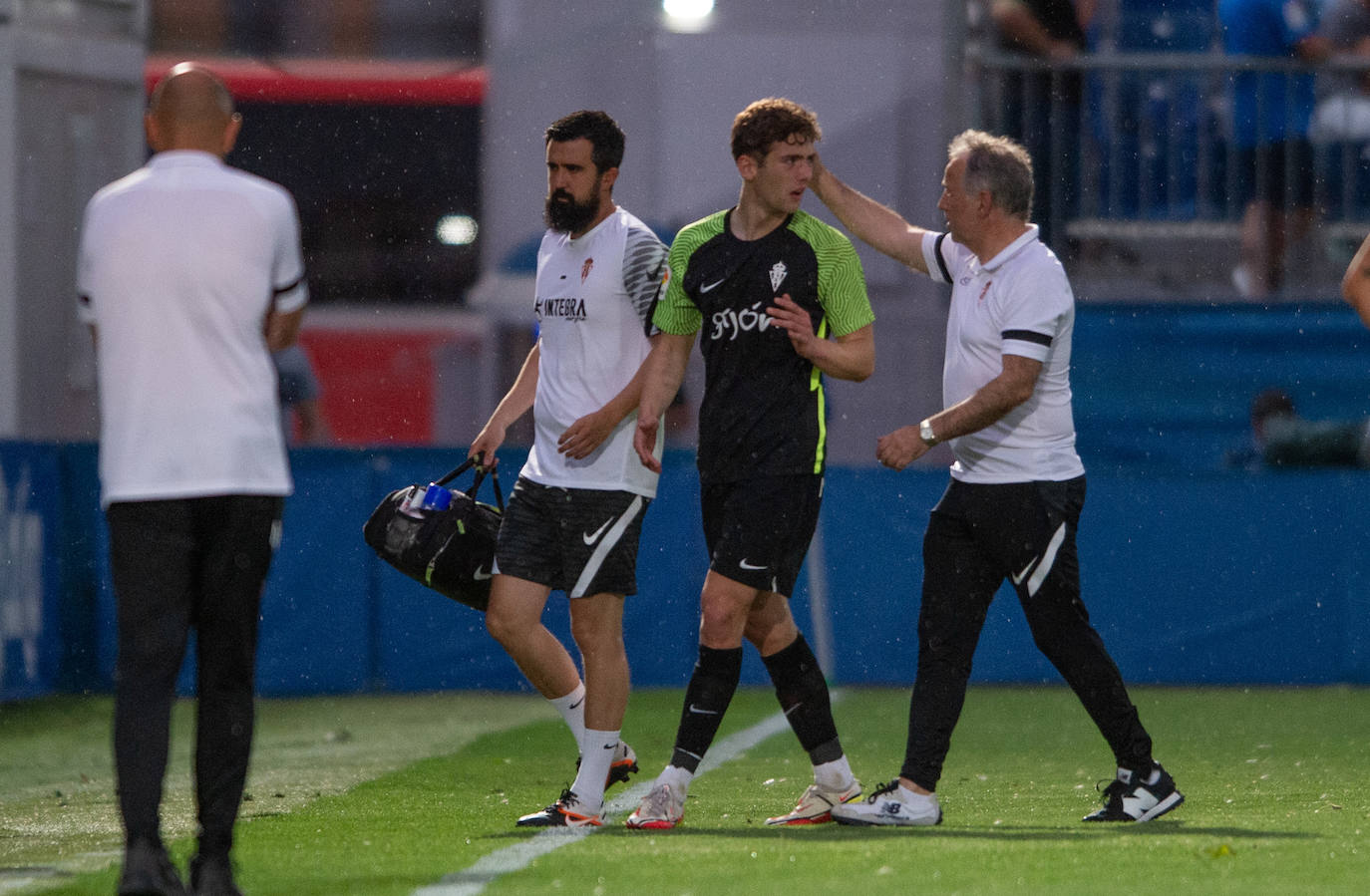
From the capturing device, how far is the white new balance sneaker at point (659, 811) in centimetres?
581

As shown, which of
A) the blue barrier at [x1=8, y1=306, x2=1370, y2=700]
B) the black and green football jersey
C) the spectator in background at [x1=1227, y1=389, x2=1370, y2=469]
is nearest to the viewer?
the black and green football jersey

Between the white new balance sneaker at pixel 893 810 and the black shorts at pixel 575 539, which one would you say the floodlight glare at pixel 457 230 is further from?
the white new balance sneaker at pixel 893 810

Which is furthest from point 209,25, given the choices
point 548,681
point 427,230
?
point 548,681

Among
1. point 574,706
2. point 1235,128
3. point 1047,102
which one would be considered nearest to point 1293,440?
point 1235,128

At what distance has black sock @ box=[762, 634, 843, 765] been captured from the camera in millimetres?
6066

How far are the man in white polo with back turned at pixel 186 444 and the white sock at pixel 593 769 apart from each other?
1611mm

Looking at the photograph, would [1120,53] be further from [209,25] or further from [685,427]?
[209,25]

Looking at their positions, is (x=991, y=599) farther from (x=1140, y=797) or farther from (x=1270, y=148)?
(x=1270, y=148)

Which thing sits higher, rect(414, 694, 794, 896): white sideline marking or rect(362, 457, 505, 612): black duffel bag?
rect(362, 457, 505, 612): black duffel bag

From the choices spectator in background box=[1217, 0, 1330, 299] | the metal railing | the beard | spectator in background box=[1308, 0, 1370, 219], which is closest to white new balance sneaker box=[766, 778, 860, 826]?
the beard

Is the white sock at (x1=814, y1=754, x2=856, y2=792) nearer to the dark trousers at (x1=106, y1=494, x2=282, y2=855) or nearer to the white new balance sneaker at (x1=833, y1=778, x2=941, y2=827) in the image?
the white new balance sneaker at (x1=833, y1=778, x2=941, y2=827)

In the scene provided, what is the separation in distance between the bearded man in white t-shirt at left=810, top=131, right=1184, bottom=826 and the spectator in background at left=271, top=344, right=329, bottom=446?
6.63m

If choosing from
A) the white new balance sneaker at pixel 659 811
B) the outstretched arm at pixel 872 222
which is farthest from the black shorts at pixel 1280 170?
the white new balance sneaker at pixel 659 811

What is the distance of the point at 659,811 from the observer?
19.1 feet
